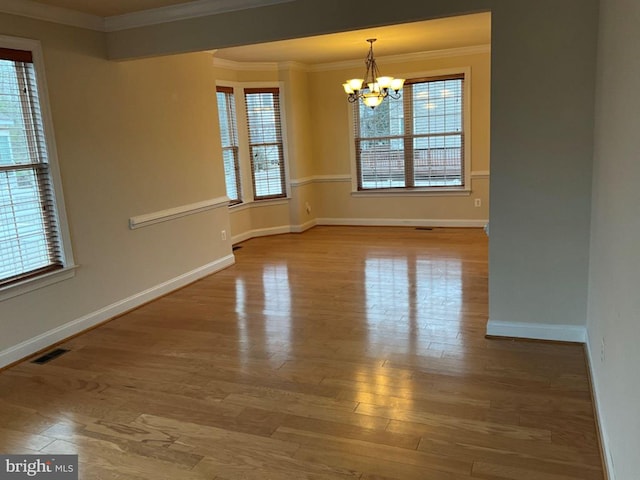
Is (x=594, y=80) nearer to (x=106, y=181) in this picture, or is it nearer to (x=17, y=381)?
(x=106, y=181)

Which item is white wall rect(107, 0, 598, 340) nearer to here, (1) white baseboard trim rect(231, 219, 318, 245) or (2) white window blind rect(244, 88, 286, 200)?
(2) white window blind rect(244, 88, 286, 200)

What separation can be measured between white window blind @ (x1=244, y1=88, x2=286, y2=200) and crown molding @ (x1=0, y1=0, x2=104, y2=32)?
3.25 m

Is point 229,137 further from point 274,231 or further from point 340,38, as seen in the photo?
point 340,38

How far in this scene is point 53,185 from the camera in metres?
3.80

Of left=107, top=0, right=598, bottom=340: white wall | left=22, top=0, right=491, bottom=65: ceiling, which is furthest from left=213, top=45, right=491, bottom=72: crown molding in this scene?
left=107, top=0, right=598, bottom=340: white wall

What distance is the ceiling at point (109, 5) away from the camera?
3.66 metres

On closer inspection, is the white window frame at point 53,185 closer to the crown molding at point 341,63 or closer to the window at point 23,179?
the window at point 23,179

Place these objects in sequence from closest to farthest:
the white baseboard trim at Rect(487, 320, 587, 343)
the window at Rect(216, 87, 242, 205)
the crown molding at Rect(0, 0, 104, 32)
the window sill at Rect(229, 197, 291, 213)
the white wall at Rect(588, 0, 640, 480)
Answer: the white wall at Rect(588, 0, 640, 480) → the white baseboard trim at Rect(487, 320, 587, 343) → the crown molding at Rect(0, 0, 104, 32) → the window at Rect(216, 87, 242, 205) → the window sill at Rect(229, 197, 291, 213)

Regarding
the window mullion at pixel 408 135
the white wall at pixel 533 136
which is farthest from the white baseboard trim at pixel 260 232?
the white wall at pixel 533 136

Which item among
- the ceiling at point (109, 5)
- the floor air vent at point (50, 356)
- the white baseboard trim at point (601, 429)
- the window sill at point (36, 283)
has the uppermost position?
the ceiling at point (109, 5)

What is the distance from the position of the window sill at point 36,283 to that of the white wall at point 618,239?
3.57m

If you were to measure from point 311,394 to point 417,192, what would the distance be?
17.2 ft

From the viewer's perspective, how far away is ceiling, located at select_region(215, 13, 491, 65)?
5286 millimetres

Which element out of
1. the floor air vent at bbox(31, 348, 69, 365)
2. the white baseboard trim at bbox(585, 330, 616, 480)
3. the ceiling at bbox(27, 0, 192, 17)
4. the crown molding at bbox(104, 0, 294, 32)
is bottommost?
the floor air vent at bbox(31, 348, 69, 365)
